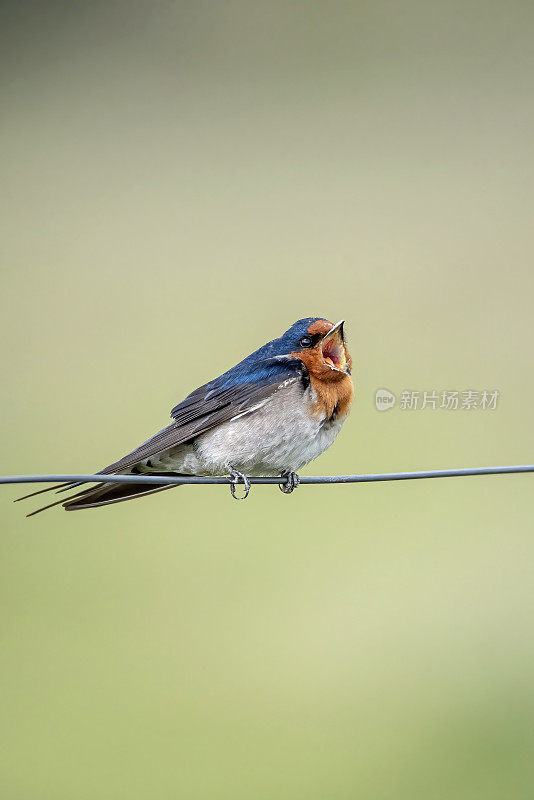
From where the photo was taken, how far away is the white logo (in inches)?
231

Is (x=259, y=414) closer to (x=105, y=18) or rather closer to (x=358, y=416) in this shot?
(x=358, y=416)

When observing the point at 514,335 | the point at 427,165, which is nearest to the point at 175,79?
the point at 427,165

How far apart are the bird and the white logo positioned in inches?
127

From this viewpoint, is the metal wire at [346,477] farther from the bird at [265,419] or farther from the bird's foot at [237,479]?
the bird at [265,419]

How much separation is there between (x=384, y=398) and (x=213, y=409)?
3.42m

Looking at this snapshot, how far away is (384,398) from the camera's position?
232 inches

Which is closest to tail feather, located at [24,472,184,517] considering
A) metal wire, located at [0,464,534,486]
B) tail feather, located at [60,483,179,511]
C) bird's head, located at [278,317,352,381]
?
tail feather, located at [60,483,179,511]

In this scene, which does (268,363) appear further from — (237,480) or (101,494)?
(101,494)

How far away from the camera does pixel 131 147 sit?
36.0 ft

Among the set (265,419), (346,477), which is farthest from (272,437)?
(346,477)

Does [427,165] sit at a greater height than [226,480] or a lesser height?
greater

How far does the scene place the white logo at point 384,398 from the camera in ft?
19.3

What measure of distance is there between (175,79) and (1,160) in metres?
3.15

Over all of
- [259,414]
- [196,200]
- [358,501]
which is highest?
[196,200]
